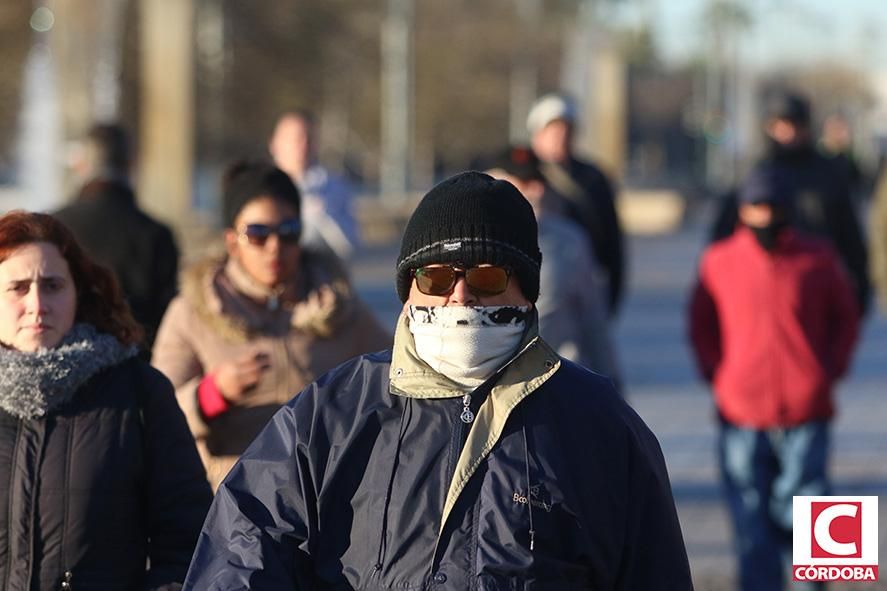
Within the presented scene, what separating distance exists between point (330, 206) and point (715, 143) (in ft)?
176

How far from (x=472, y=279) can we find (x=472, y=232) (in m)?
0.08

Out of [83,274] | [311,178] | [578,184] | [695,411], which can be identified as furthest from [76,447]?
[695,411]

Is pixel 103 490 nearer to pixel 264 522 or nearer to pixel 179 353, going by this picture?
pixel 264 522

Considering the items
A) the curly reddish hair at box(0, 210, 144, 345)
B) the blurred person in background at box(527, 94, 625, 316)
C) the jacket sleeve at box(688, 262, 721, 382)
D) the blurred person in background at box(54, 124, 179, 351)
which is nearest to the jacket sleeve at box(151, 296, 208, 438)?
the curly reddish hair at box(0, 210, 144, 345)

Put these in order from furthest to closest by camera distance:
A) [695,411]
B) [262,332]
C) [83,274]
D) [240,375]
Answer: [695,411] → [262,332] → [240,375] → [83,274]

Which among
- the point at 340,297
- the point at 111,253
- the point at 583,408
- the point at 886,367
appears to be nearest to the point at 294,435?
the point at 583,408

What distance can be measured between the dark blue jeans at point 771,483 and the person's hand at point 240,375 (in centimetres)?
324

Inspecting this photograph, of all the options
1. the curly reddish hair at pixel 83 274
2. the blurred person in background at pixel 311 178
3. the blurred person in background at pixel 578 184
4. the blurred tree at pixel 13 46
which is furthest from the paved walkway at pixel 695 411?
the blurred tree at pixel 13 46

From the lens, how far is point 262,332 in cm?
548

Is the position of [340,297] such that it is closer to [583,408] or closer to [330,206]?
[583,408]

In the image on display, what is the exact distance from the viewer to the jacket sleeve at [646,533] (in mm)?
3309

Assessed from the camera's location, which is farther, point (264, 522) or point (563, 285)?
point (563, 285)

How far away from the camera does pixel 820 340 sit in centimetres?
774

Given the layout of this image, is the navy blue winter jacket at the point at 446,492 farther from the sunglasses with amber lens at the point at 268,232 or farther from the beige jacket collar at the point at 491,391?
the sunglasses with amber lens at the point at 268,232
